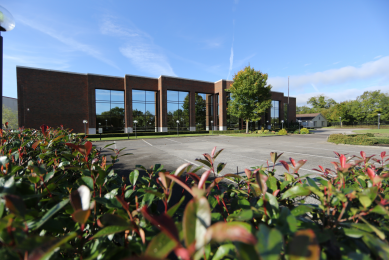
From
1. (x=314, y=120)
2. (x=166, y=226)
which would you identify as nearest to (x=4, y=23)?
(x=166, y=226)

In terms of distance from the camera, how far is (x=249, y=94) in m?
29.9

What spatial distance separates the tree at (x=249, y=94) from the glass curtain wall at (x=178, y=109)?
8.23m

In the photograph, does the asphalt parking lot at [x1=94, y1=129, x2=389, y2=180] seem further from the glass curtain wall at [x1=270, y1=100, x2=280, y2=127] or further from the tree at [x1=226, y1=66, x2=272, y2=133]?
the glass curtain wall at [x1=270, y1=100, x2=280, y2=127]

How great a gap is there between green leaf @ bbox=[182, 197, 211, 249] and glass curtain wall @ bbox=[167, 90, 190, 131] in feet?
99.7

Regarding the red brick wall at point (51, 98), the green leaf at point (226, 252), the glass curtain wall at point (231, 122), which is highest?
the red brick wall at point (51, 98)

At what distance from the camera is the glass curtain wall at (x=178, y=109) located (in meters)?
31.0

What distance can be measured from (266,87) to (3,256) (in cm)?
3483

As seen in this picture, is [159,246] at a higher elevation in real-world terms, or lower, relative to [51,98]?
lower

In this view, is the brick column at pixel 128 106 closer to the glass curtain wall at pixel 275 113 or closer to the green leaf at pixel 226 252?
the green leaf at pixel 226 252

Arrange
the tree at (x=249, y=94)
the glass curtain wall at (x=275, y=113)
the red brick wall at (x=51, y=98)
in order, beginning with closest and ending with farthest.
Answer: the red brick wall at (x=51, y=98) → the tree at (x=249, y=94) → the glass curtain wall at (x=275, y=113)

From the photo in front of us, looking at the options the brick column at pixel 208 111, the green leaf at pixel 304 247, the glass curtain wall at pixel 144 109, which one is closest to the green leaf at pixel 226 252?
the green leaf at pixel 304 247

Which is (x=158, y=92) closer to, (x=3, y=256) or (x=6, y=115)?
(x=6, y=115)

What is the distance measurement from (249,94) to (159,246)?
1243 inches

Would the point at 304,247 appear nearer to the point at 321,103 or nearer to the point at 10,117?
the point at 10,117
